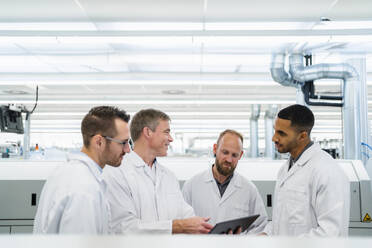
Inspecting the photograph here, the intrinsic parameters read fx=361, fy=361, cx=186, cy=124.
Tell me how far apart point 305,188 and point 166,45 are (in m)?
3.99

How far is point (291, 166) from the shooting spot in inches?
70.0

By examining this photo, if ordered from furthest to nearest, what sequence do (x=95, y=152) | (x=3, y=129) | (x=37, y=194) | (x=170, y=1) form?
1. (x=3, y=129)
2. (x=170, y=1)
3. (x=37, y=194)
4. (x=95, y=152)

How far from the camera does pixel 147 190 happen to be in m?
1.63

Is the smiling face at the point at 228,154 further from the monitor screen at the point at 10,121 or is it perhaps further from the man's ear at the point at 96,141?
the monitor screen at the point at 10,121

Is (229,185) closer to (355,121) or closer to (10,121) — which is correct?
(355,121)

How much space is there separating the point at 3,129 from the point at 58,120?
9.07 meters

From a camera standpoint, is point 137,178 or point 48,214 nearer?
point 48,214

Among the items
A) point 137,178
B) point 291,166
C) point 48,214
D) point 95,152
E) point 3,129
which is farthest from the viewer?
point 3,129

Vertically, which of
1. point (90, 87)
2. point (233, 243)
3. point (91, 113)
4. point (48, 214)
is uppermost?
point (90, 87)

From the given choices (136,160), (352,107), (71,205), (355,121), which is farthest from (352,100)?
(71,205)

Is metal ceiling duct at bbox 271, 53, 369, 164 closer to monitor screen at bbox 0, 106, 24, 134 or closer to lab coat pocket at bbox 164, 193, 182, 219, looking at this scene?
lab coat pocket at bbox 164, 193, 182, 219

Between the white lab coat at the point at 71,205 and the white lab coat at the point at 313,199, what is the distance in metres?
0.85

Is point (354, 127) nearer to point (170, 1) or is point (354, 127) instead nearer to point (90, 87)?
point (170, 1)

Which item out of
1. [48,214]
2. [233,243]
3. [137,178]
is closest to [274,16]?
[137,178]
